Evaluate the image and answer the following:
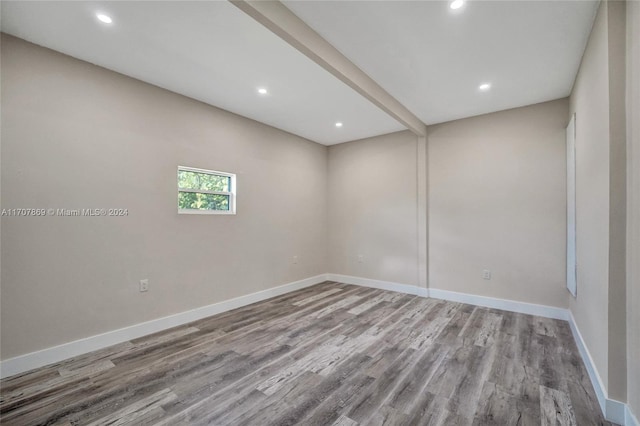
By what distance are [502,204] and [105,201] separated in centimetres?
467

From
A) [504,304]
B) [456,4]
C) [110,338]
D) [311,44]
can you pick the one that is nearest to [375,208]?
[504,304]

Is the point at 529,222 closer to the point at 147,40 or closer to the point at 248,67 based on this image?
the point at 248,67

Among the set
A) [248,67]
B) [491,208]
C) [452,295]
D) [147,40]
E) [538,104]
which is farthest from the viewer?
[452,295]

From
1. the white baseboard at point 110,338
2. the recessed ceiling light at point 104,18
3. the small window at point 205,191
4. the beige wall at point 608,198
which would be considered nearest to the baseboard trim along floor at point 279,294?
the white baseboard at point 110,338

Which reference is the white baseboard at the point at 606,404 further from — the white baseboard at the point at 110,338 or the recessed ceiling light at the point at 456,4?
the white baseboard at the point at 110,338

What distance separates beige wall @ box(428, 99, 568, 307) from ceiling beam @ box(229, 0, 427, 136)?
148cm

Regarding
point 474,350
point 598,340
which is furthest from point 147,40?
point 598,340

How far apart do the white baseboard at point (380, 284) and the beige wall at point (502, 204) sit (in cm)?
27

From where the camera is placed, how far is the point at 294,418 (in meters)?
1.71

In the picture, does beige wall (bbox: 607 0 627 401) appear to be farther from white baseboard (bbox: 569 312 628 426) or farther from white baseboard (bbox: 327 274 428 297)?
white baseboard (bbox: 327 274 428 297)

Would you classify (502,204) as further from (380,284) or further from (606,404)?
(606,404)

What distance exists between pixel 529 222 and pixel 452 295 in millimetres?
1435

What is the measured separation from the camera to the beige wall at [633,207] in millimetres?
1479

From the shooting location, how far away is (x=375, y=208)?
4945 millimetres
